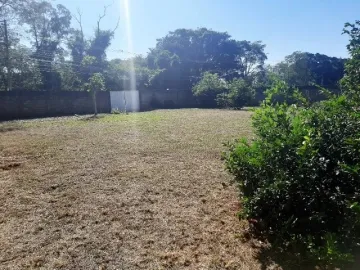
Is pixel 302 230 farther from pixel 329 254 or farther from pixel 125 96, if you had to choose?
pixel 125 96

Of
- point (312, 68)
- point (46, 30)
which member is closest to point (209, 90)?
point (46, 30)

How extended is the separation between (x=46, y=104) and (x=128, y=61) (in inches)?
538

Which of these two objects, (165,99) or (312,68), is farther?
(312,68)

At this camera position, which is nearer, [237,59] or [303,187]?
[303,187]

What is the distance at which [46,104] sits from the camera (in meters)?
13.4

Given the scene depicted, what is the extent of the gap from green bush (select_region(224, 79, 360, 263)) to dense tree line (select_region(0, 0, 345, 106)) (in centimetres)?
725

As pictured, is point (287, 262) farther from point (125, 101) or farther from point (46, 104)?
point (125, 101)

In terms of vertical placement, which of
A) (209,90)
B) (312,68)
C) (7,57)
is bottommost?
(209,90)

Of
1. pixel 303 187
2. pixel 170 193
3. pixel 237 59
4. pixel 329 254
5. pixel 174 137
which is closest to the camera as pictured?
pixel 329 254

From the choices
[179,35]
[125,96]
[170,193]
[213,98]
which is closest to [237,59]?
[179,35]

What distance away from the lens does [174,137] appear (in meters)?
6.18

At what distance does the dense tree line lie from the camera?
16906 mm

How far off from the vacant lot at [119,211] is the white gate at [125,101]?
11.3 meters

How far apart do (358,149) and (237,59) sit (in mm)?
33635
